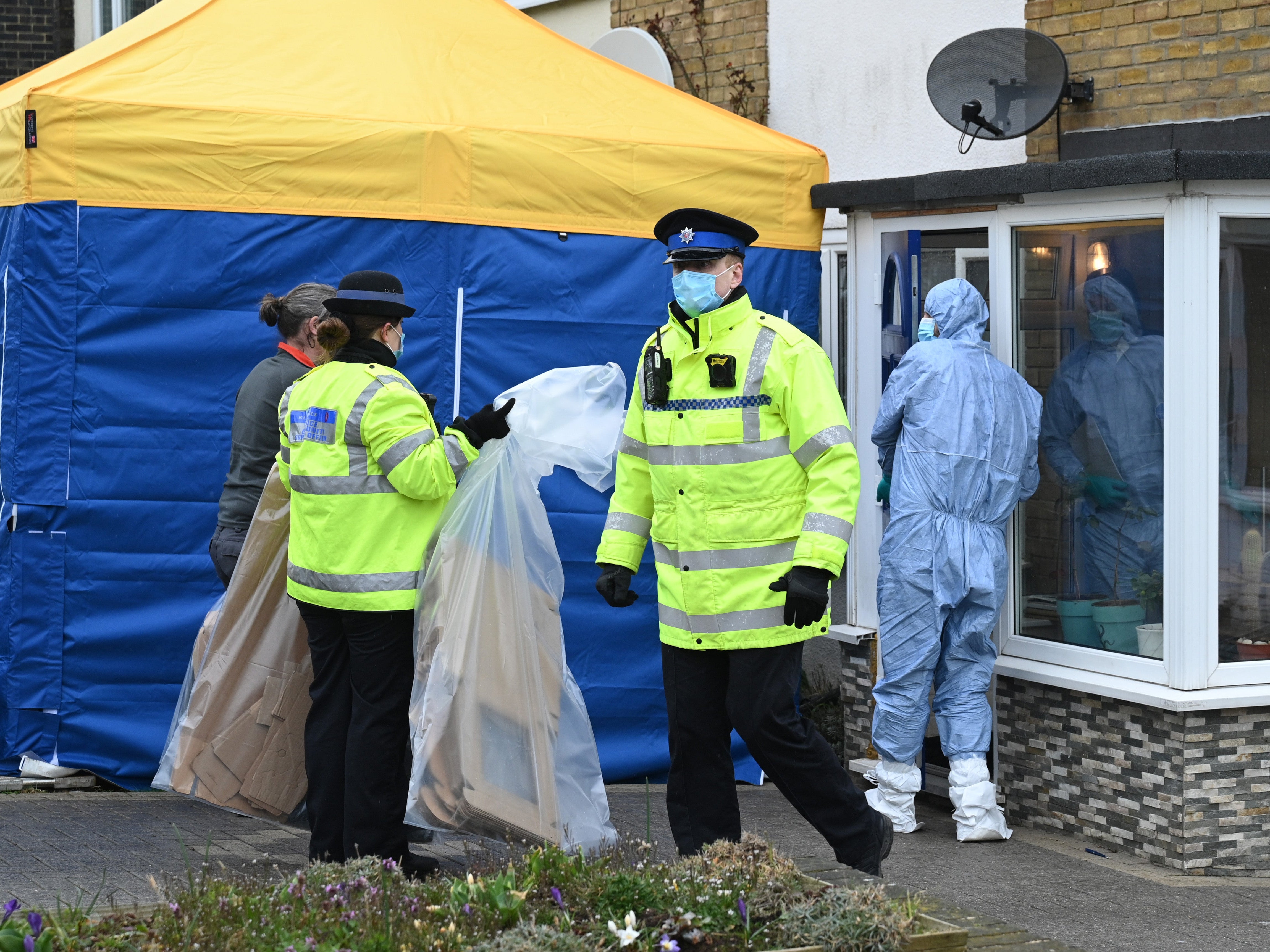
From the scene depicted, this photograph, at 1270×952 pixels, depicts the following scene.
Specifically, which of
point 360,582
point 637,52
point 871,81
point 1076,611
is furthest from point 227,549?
point 637,52

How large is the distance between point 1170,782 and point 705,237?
7.88 feet

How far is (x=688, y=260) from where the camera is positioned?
4332 millimetres

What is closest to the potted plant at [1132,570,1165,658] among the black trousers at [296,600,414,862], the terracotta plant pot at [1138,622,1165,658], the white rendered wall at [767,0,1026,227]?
the terracotta plant pot at [1138,622,1165,658]

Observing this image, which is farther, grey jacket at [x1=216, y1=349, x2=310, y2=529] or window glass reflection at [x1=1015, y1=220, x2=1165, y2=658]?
window glass reflection at [x1=1015, y1=220, x2=1165, y2=658]

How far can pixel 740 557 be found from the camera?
4.20 metres

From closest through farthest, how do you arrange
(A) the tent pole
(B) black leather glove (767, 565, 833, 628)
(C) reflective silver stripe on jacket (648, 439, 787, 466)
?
(B) black leather glove (767, 565, 833, 628) < (C) reflective silver stripe on jacket (648, 439, 787, 466) < (A) the tent pole

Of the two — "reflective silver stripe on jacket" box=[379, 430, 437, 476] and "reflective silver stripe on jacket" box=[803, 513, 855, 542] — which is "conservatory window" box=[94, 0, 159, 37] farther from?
"reflective silver stripe on jacket" box=[803, 513, 855, 542]

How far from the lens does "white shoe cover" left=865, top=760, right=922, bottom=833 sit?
5.56 m

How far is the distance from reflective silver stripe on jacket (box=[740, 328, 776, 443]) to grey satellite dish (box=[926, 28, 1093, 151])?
92.5 inches

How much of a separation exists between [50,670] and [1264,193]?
179 inches

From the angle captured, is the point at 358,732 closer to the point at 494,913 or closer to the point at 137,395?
the point at 494,913

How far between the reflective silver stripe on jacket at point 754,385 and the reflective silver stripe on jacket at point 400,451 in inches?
35.6

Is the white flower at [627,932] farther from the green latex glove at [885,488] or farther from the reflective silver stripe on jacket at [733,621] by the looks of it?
the green latex glove at [885,488]

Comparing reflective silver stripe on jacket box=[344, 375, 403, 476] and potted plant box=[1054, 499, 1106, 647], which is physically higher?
reflective silver stripe on jacket box=[344, 375, 403, 476]
